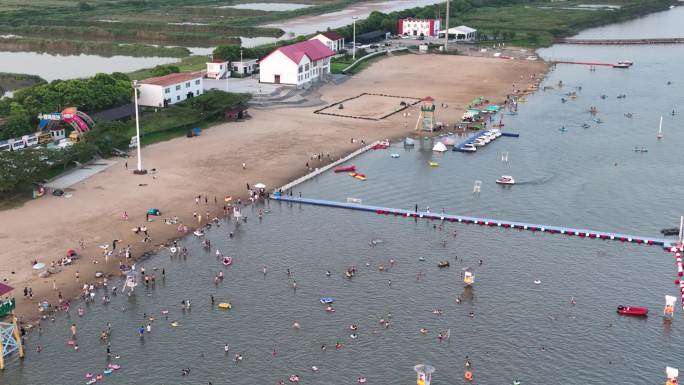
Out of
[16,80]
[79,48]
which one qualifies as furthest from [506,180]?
[79,48]

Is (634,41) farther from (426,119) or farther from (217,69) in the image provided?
(217,69)

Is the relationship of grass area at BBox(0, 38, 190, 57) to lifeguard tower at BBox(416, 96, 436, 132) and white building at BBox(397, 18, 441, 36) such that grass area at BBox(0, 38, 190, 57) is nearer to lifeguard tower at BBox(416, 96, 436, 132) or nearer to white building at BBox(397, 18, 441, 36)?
white building at BBox(397, 18, 441, 36)

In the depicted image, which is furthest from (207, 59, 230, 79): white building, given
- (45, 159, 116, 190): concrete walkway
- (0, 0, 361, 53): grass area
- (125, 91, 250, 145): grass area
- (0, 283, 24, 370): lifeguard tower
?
(0, 283, 24, 370): lifeguard tower

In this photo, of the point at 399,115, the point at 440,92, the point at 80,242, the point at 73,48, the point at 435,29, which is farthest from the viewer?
the point at 435,29

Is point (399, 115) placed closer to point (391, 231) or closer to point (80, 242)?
point (391, 231)

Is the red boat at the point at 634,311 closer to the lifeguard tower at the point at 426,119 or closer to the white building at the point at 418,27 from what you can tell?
the lifeguard tower at the point at 426,119

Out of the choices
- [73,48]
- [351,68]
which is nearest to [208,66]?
[351,68]
